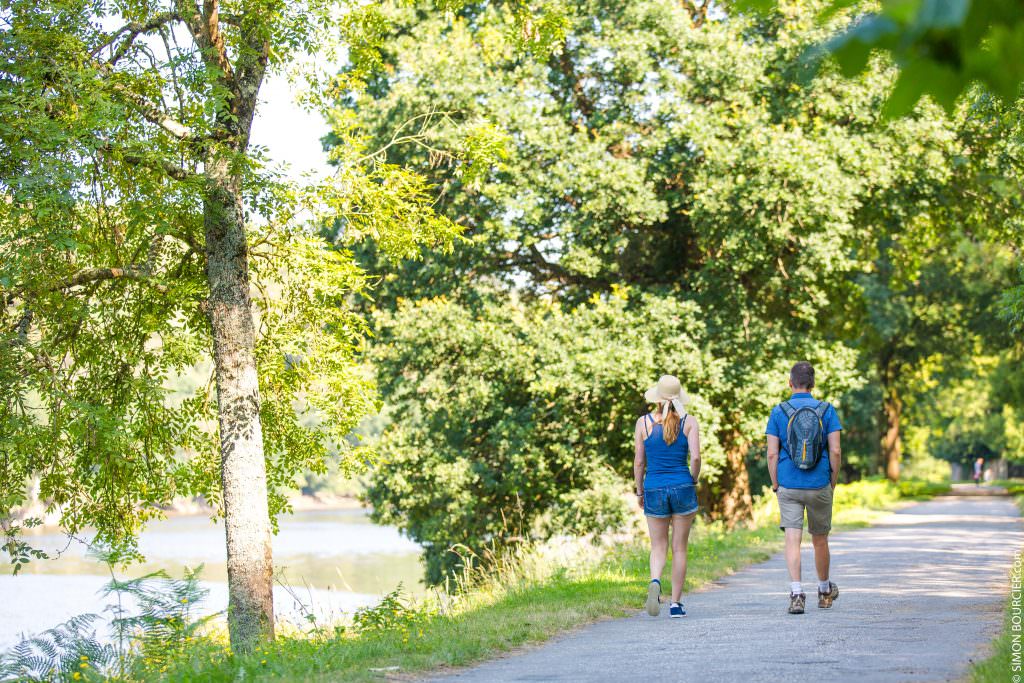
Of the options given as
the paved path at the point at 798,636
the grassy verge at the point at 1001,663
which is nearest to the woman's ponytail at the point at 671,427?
the paved path at the point at 798,636

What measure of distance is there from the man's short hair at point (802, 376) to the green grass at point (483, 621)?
239 centimetres

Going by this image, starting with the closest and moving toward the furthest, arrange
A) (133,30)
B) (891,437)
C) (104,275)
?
1. (133,30)
2. (104,275)
3. (891,437)

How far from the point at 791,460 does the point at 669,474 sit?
0.96 meters

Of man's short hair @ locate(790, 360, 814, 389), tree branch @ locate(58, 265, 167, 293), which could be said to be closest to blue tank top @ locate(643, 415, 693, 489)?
man's short hair @ locate(790, 360, 814, 389)

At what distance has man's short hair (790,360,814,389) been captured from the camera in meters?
8.09

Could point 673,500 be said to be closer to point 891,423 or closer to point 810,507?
point 810,507

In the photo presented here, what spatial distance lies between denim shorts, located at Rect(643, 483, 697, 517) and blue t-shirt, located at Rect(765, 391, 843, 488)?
2.38ft

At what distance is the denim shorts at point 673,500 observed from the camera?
818cm

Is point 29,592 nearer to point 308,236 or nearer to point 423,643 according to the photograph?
point 308,236

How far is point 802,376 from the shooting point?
811 centimetres

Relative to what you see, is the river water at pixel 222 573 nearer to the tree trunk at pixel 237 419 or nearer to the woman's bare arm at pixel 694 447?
the tree trunk at pixel 237 419

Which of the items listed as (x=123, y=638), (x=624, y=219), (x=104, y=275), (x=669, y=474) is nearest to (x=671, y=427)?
(x=669, y=474)

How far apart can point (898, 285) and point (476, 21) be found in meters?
12.9

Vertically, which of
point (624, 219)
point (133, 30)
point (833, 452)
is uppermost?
point (133, 30)
